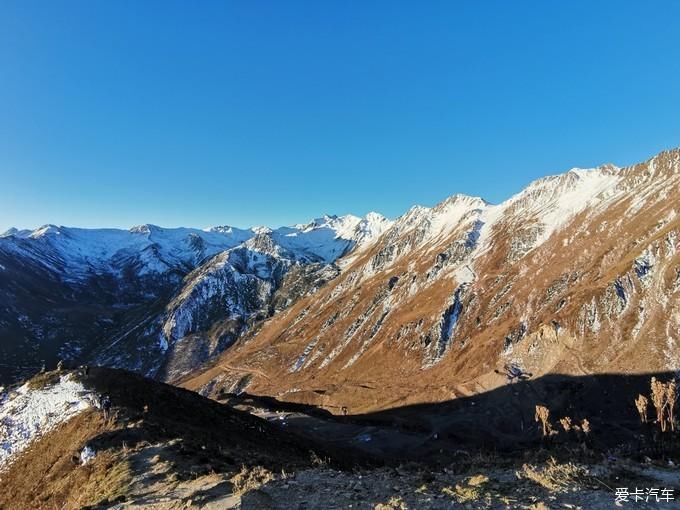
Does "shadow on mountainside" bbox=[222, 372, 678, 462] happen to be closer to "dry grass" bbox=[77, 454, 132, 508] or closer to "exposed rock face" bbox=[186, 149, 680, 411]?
"exposed rock face" bbox=[186, 149, 680, 411]

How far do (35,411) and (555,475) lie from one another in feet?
149

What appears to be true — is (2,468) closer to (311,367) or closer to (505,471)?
(505,471)

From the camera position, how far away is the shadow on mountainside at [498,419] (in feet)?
290

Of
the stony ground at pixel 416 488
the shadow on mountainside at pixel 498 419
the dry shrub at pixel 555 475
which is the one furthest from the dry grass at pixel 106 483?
the shadow on mountainside at pixel 498 419

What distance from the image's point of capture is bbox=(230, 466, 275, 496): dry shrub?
20.6m

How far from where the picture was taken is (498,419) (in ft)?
345

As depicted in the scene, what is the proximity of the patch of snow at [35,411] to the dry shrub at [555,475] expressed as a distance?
37.7 m

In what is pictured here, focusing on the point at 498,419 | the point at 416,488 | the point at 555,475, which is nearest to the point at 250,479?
the point at 416,488

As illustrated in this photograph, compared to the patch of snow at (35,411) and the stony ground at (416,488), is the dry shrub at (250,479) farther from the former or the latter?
the patch of snow at (35,411)

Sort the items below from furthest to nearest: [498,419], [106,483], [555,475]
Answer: [498,419], [106,483], [555,475]

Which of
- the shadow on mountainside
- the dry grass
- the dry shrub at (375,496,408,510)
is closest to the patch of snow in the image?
the dry grass

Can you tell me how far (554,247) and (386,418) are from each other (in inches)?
4202

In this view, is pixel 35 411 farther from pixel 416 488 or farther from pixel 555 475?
pixel 555 475

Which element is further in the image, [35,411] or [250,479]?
[35,411]
